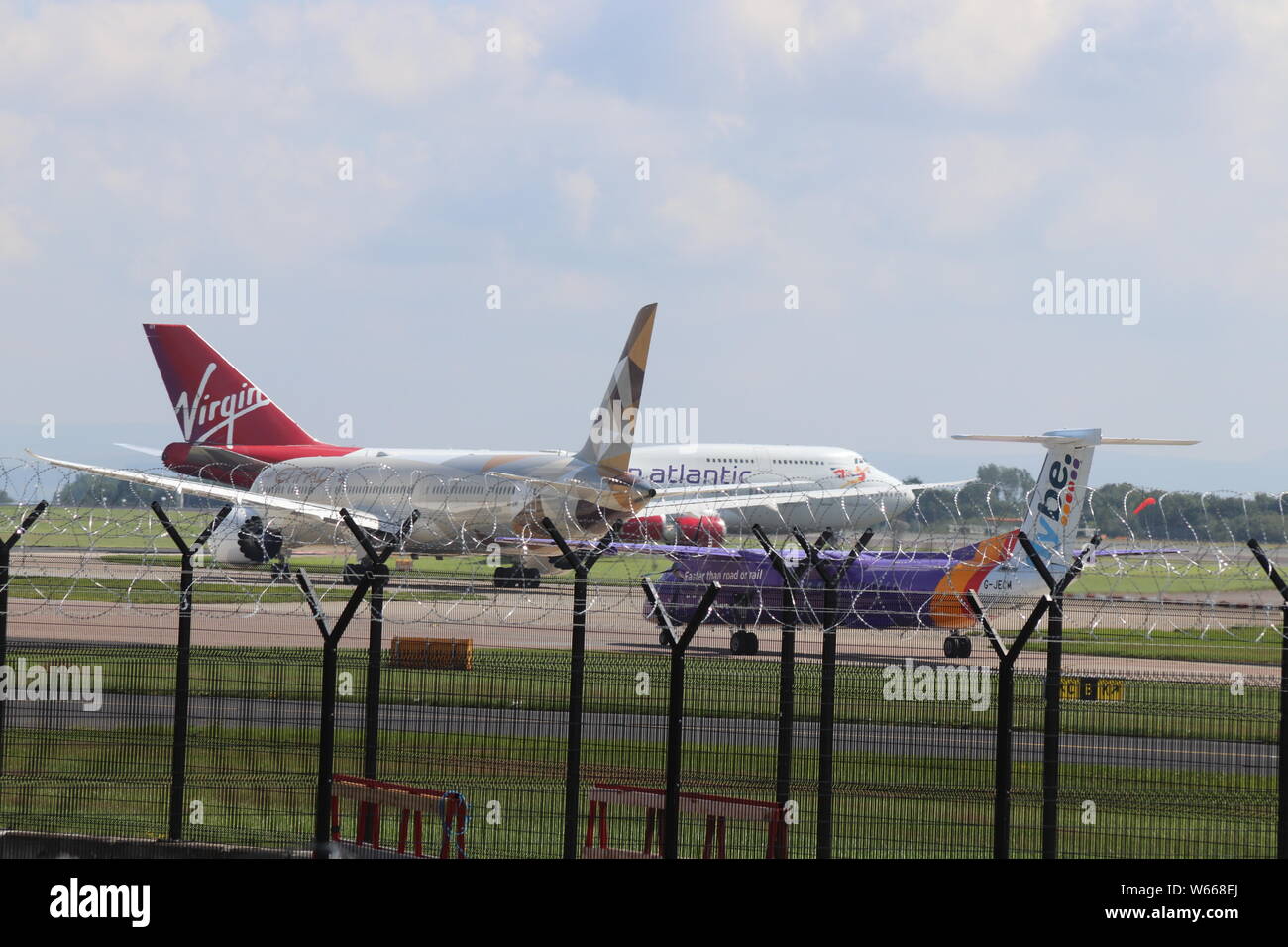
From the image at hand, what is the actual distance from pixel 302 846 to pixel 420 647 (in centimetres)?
1469

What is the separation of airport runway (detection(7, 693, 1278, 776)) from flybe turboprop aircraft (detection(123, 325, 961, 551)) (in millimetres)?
29432

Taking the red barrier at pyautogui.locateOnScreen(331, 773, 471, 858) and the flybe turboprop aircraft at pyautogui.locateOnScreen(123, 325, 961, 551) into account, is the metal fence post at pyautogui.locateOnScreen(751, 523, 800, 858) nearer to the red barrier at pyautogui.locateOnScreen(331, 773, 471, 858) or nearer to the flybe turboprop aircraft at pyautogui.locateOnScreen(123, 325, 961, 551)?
the red barrier at pyautogui.locateOnScreen(331, 773, 471, 858)

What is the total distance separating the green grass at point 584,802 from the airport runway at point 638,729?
28 centimetres

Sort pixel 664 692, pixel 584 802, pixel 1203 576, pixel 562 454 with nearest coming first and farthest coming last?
pixel 1203 576 < pixel 584 802 < pixel 664 692 < pixel 562 454

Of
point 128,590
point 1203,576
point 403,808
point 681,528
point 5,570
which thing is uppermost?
point 681,528

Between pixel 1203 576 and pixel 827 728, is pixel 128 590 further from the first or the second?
pixel 1203 576

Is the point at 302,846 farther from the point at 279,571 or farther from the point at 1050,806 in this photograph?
the point at 1050,806

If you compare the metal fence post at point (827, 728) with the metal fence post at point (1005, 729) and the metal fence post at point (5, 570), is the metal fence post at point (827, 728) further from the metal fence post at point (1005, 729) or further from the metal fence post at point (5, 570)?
the metal fence post at point (5, 570)

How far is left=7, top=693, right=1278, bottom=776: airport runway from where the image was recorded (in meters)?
18.0

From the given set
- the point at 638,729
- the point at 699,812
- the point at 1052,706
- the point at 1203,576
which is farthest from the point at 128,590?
the point at 1203,576

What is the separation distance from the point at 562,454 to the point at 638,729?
31183 mm

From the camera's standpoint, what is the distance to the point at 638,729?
67.9ft

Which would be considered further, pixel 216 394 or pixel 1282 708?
pixel 216 394

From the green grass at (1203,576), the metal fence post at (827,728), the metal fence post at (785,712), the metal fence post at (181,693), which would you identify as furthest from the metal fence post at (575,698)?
the green grass at (1203,576)
